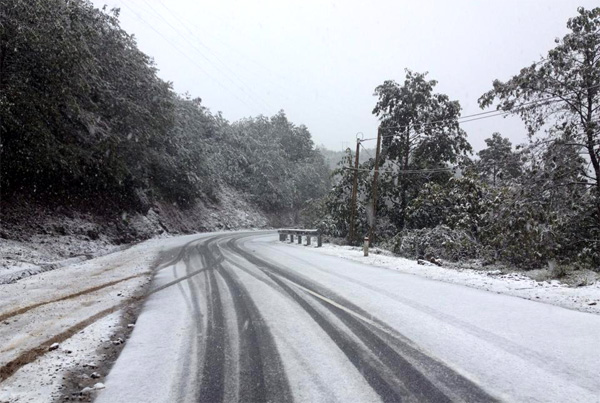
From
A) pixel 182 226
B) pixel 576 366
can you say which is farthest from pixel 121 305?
pixel 182 226

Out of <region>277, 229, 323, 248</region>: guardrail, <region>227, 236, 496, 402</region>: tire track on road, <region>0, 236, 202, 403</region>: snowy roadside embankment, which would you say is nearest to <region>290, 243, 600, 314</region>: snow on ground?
<region>227, 236, 496, 402</region>: tire track on road

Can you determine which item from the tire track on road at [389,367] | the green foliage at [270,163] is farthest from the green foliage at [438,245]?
the green foliage at [270,163]

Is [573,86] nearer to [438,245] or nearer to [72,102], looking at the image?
[438,245]

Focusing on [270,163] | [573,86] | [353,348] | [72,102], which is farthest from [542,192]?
[270,163]

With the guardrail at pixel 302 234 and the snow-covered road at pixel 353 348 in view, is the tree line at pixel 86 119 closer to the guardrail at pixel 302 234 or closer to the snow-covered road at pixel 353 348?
the snow-covered road at pixel 353 348

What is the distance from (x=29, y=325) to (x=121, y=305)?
154cm

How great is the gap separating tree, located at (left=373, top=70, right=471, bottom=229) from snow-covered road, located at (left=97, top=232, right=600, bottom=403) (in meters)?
20.7

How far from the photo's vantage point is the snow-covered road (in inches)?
144

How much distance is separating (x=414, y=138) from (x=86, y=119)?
21.4 meters

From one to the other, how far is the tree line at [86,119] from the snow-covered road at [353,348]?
8.70 meters

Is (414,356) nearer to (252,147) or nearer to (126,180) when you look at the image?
(126,180)

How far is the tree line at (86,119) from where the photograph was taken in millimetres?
12195

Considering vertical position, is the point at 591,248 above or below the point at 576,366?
above

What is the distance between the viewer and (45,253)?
12.9 metres
